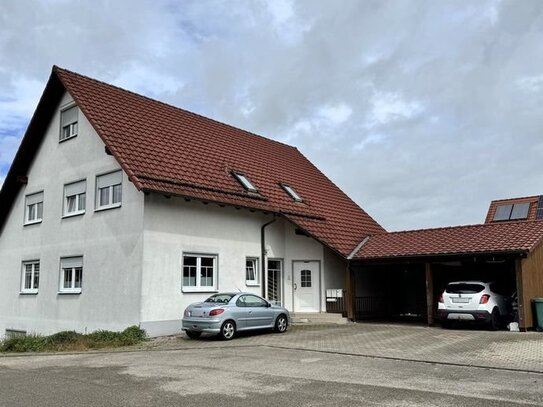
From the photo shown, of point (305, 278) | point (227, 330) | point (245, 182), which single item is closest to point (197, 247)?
point (227, 330)

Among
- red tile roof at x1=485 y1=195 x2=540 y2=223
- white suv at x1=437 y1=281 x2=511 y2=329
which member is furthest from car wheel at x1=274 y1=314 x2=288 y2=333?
red tile roof at x1=485 y1=195 x2=540 y2=223

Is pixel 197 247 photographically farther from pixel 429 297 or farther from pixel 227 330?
pixel 429 297

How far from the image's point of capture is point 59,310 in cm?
1981

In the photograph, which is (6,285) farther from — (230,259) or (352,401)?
(352,401)

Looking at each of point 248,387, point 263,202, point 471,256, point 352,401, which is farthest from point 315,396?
point 263,202

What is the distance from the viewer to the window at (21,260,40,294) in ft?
70.8

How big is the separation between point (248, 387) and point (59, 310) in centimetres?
1285

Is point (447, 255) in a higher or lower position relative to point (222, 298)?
higher

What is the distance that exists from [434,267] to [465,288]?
481 centimetres

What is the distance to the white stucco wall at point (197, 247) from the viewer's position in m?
17.2

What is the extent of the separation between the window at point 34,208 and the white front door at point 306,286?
33.6ft

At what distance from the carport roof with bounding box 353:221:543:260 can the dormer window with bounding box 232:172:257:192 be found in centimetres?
462

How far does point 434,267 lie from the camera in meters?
22.7

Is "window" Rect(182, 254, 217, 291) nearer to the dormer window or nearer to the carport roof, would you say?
the dormer window
